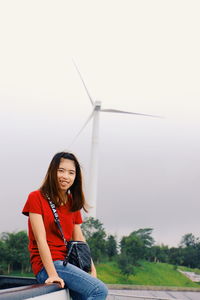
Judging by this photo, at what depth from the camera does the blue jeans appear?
8.76ft

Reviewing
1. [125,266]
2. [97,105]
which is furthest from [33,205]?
[125,266]

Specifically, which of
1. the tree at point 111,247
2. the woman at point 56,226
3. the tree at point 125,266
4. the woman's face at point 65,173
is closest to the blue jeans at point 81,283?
the woman at point 56,226

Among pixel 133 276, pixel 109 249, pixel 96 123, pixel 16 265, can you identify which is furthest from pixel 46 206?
pixel 133 276

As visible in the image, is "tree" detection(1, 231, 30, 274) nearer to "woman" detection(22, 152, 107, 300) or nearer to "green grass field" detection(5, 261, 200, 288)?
"green grass field" detection(5, 261, 200, 288)

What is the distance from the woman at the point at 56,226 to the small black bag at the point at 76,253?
0.02 metres

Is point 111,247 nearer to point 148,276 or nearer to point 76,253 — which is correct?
point 148,276

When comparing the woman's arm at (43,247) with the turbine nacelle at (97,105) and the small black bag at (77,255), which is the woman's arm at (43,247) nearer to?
the small black bag at (77,255)

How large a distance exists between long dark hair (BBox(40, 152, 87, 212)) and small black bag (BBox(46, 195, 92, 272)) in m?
0.05

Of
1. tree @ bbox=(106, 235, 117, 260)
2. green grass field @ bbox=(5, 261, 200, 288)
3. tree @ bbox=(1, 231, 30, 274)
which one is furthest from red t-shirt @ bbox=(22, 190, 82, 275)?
green grass field @ bbox=(5, 261, 200, 288)

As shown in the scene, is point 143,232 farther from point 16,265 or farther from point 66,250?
point 66,250

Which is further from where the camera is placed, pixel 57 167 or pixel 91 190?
pixel 91 190

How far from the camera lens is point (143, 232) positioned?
35156 millimetres

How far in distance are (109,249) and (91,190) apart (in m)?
8.95

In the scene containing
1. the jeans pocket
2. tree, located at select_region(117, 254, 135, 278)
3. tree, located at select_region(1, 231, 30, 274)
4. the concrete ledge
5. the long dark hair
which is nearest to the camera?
the concrete ledge
